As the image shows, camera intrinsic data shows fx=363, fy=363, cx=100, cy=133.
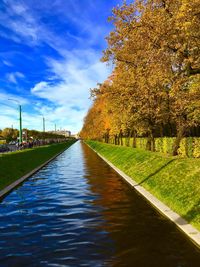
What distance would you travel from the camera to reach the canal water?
753 cm

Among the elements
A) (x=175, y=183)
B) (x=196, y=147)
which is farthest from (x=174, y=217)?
(x=196, y=147)

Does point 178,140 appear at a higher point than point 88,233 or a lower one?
higher

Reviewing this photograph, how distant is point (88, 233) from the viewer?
31.6 ft

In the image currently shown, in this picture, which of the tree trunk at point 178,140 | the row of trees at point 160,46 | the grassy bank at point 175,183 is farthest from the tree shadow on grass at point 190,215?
the tree trunk at point 178,140

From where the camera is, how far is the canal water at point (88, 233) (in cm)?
753

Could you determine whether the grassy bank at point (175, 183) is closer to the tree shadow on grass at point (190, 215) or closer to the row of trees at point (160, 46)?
the tree shadow on grass at point (190, 215)

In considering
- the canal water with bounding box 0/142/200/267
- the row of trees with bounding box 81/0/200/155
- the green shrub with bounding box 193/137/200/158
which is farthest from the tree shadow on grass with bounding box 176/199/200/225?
the green shrub with bounding box 193/137/200/158

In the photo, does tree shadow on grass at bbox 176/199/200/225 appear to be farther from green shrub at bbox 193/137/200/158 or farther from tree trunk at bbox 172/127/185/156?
tree trunk at bbox 172/127/185/156

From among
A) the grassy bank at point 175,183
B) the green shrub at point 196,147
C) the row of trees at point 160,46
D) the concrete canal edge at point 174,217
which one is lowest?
the concrete canal edge at point 174,217

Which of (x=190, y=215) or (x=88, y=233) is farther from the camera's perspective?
(x=190, y=215)

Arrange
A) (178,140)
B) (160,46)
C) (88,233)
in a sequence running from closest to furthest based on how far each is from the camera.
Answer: (88,233)
(160,46)
(178,140)

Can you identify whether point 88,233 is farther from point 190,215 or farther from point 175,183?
point 175,183

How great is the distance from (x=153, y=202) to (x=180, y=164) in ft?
17.8

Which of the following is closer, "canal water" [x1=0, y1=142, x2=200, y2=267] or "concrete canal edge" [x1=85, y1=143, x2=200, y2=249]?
"canal water" [x1=0, y1=142, x2=200, y2=267]
